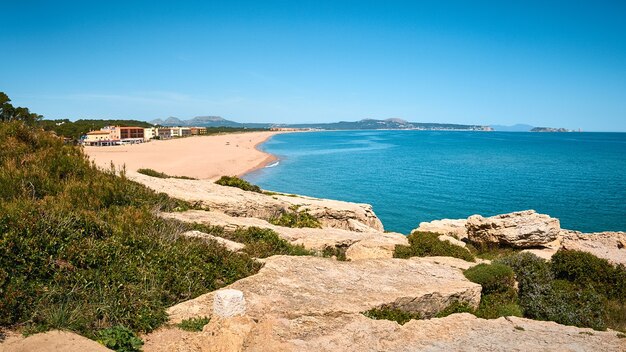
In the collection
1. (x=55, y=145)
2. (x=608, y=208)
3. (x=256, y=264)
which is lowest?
(x=608, y=208)

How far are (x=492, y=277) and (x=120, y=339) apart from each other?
10783 mm

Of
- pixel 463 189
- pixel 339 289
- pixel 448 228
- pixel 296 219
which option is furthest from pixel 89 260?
pixel 463 189

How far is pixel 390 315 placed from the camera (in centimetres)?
896

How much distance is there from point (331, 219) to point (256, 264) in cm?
1224

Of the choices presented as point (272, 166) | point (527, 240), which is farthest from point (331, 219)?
point (272, 166)

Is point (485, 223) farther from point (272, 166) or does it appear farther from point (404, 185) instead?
point (272, 166)

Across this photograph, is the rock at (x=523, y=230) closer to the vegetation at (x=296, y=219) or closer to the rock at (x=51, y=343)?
the vegetation at (x=296, y=219)

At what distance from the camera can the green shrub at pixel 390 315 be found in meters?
8.77

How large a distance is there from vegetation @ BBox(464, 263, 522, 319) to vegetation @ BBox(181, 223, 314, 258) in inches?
220

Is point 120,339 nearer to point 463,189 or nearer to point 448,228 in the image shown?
point 448,228

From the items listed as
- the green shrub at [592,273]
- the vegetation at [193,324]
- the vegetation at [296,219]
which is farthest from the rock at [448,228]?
the vegetation at [193,324]

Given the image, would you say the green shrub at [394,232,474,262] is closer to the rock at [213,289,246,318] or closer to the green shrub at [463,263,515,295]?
the green shrub at [463,263,515,295]

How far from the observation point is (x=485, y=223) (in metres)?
21.9

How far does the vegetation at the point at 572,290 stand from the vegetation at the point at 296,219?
984cm
